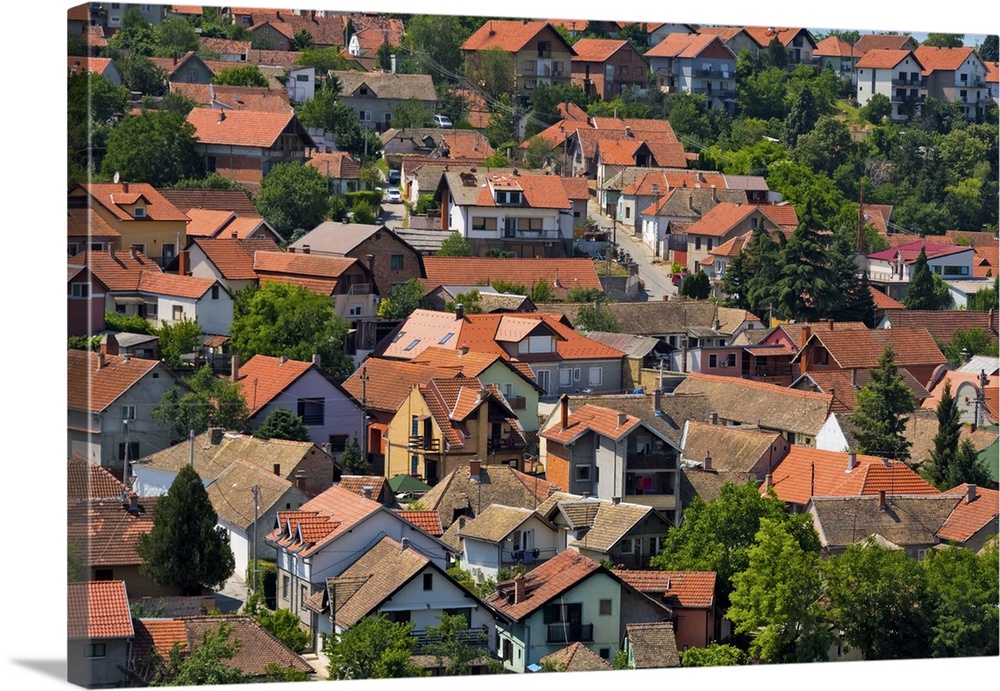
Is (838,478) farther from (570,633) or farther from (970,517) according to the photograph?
(570,633)

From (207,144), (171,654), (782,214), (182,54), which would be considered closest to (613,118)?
(782,214)

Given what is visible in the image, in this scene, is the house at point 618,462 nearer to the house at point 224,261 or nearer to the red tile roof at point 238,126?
the house at point 224,261

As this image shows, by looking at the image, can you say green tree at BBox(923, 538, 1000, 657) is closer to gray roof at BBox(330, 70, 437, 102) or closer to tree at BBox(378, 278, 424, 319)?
tree at BBox(378, 278, 424, 319)

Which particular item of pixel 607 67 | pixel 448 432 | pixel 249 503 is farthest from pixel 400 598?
pixel 607 67

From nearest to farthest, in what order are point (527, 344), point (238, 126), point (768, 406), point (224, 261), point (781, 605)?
point (781, 605) → point (768, 406) → point (527, 344) → point (224, 261) → point (238, 126)

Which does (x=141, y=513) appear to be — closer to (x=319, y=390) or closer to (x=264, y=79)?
(x=319, y=390)
